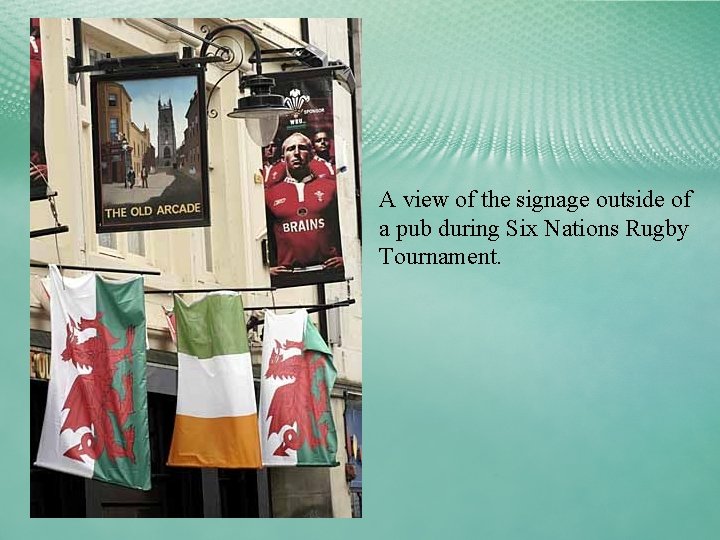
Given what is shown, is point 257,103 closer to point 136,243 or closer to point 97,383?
point 136,243

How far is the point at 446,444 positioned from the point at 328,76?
149cm

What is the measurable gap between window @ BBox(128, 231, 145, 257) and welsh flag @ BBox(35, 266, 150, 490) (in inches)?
4.6

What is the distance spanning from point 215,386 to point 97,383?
45cm

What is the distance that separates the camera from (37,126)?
607cm

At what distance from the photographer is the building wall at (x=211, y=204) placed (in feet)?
19.9

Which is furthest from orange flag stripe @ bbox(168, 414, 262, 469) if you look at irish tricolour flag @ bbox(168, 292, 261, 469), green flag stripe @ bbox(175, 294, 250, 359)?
green flag stripe @ bbox(175, 294, 250, 359)

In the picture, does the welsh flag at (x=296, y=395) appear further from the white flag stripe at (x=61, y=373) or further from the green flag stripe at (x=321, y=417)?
the white flag stripe at (x=61, y=373)

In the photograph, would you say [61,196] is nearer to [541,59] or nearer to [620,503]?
[541,59]

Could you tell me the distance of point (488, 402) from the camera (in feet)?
19.9

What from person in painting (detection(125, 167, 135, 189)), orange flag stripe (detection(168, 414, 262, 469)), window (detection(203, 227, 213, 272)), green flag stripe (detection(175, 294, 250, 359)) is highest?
person in painting (detection(125, 167, 135, 189))

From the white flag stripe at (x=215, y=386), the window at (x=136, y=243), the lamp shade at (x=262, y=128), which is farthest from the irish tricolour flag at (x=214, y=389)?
the lamp shade at (x=262, y=128)

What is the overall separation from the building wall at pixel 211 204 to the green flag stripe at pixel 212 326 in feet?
0.19

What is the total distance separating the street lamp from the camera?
605 cm

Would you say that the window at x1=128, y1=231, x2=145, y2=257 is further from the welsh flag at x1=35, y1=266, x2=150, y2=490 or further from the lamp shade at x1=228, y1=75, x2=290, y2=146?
the lamp shade at x1=228, y1=75, x2=290, y2=146
